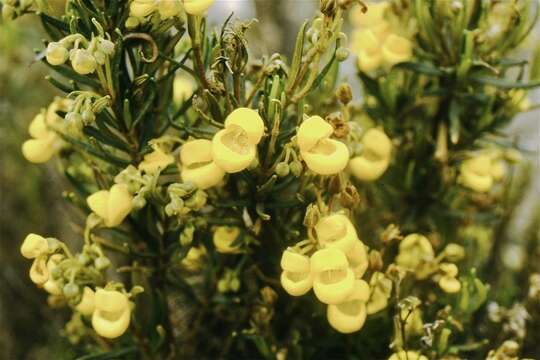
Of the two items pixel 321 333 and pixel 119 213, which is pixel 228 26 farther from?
pixel 321 333

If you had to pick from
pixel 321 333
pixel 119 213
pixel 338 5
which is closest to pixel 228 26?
pixel 338 5

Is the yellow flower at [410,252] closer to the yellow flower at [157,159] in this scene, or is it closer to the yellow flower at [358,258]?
the yellow flower at [358,258]

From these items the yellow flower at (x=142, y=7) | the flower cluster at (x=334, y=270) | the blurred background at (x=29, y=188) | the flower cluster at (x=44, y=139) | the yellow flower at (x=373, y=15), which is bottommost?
the blurred background at (x=29, y=188)

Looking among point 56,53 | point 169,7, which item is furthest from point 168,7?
point 56,53

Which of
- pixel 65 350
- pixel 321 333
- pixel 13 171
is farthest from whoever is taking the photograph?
pixel 13 171

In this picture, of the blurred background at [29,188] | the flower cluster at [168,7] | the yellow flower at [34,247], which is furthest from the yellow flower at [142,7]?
the blurred background at [29,188]

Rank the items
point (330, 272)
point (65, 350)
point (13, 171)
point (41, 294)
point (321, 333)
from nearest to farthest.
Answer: point (330, 272), point (321, 333), point (65, 350), point (41, 294), point (13, 171)

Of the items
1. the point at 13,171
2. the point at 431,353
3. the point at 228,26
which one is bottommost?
the point at 13,171
